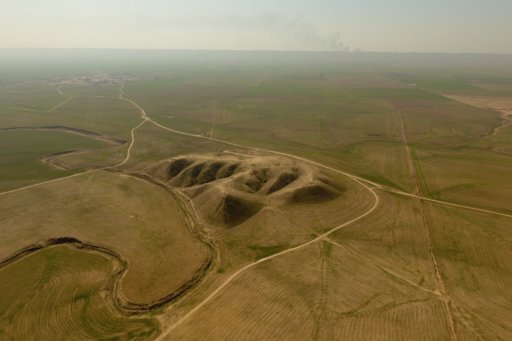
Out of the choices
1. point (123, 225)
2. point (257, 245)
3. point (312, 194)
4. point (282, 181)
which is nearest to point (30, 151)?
point (123, 225)

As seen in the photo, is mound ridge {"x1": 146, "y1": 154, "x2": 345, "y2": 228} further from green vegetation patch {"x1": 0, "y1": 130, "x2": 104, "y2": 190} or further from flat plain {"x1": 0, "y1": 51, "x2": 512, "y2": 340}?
green vegetation patch {"x1": 0, "y1": 130, "x2": 104, "y2": 190}

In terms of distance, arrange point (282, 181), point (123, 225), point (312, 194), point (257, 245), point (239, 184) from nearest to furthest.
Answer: point (257, 245), point (123, 225), point (312, 194), point (239, 184), point (282, 181)

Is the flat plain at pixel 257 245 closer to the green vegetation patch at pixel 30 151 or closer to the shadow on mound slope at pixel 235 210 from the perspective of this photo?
the shadow on mound slope at pixel 235 210

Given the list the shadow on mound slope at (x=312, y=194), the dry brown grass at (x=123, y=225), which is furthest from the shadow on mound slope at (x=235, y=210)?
the shadow on mound slope at (x=312, y=194)

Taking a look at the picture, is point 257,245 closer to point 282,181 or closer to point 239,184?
point 239,184

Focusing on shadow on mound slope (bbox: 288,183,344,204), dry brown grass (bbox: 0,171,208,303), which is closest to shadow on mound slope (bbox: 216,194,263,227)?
dry brown grass (bbox: 0,171,208,303)

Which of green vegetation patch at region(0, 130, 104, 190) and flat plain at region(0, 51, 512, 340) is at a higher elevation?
flat plain at region(0, 51, 512, 340)

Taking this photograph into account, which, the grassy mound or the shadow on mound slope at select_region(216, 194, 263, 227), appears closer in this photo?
the shadow on mound slope at select_region(216, 194, 263, 227)

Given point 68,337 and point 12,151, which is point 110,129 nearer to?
point 12,151
